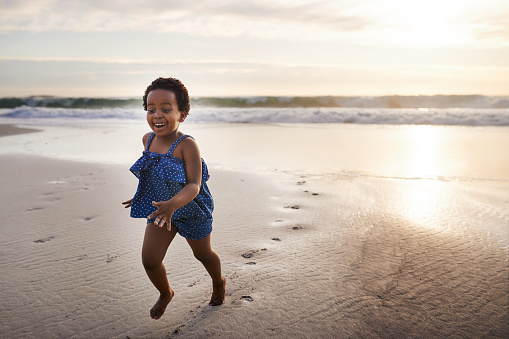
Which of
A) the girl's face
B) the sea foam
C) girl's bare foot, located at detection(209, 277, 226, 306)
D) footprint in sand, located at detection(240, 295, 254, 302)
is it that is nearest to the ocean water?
the sea foam

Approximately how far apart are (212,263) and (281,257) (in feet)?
3.20

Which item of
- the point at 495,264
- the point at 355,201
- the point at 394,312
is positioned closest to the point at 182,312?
the point at 394,312

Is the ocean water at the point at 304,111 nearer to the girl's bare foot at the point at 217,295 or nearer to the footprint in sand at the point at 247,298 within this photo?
the footprint in sand at the point at 247,298

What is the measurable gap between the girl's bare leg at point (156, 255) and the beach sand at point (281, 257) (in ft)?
0.42

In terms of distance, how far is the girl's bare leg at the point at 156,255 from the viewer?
2430 mm

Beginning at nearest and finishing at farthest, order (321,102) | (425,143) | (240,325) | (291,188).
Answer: (240,325) < (291,188) < (425,143) < (321,102)

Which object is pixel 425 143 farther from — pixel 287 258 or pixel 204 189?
pixel 204 189

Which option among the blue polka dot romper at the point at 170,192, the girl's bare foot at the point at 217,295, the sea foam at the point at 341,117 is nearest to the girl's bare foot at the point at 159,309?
the girl's bare foot at the point at 217,295

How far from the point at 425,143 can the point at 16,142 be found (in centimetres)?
1110

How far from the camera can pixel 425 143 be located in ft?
35.8

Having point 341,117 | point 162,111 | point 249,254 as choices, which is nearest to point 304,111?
point 341,117

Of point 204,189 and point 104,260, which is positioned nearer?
point 204,189

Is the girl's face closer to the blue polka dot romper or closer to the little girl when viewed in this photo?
the little girl

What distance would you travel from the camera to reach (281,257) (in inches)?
138
